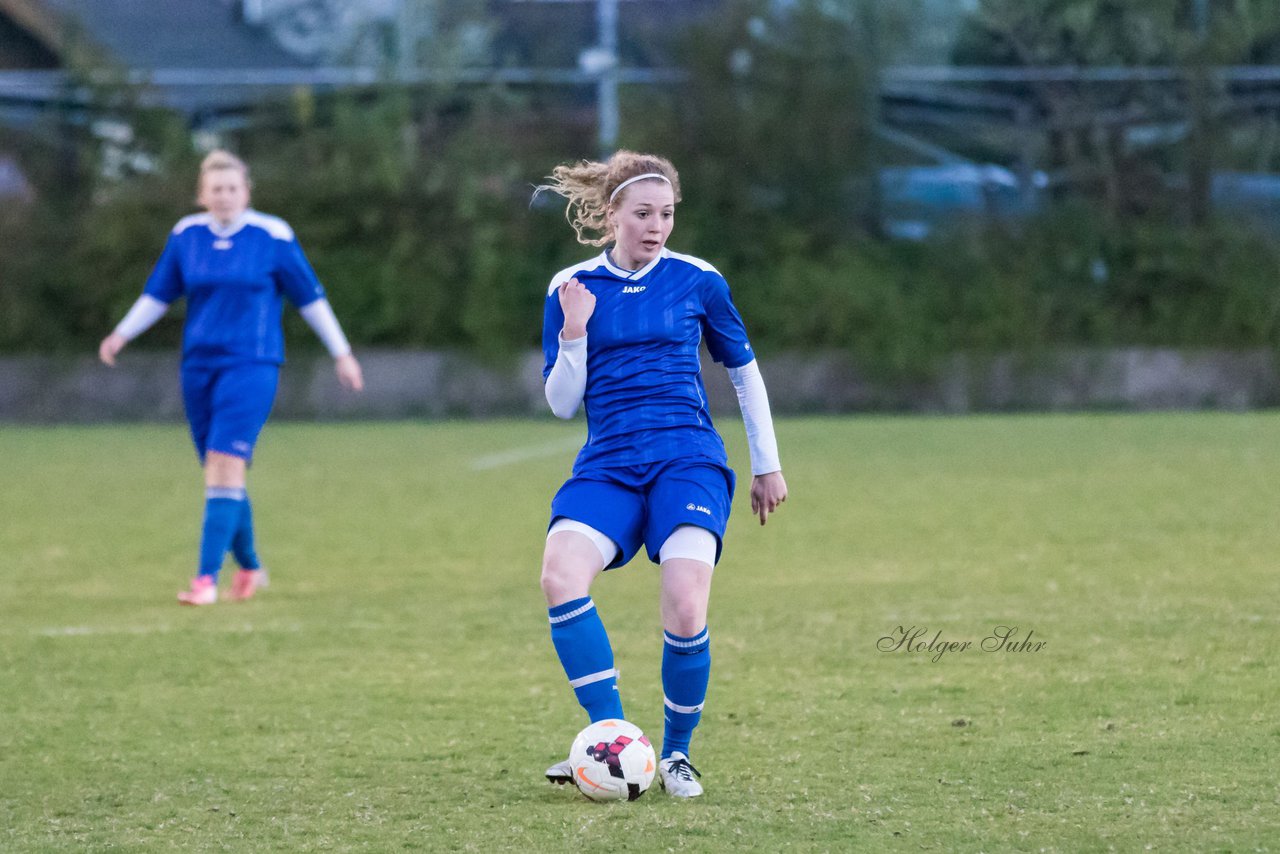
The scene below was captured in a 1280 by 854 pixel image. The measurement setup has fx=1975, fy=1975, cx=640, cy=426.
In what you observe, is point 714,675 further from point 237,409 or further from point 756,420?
point 237,409

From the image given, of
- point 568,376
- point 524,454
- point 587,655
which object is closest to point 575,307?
point 568,376

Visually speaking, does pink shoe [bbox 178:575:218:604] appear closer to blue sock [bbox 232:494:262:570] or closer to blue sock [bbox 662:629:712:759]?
blue sock [bbox 232:494:262:570]

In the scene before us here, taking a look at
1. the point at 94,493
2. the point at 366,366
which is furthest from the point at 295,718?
the point at 366,366

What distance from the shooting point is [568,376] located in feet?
16.2

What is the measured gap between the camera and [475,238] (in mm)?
21453

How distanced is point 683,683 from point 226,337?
4.27 m

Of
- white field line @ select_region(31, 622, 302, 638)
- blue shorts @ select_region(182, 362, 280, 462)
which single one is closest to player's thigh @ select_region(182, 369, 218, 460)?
blue shorts @ select_region(182, 362, 280, 462)

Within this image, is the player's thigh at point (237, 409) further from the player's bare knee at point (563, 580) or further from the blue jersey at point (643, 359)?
the player's bare knee at point (563, 580)

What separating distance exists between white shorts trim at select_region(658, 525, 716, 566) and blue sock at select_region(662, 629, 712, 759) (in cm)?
19

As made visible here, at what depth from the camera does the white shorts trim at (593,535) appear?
4828 millimetres

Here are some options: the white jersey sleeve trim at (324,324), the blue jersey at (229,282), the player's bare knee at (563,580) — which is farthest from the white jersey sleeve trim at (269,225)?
the player's bare knee at (563,580)

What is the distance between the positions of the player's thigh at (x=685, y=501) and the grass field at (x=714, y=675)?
2.11 ft

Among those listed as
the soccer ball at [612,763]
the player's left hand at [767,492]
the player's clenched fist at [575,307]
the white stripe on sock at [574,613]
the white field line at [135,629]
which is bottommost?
the white field line at [135,629]

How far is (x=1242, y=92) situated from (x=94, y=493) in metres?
13.8
